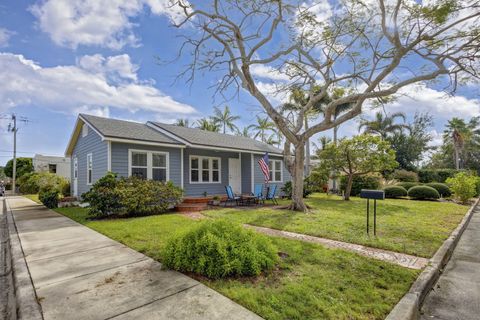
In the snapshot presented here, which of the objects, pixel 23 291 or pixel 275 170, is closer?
pixel 23 291

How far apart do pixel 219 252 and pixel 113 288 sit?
4.90ft

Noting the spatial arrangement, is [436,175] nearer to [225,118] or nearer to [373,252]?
[225,118]

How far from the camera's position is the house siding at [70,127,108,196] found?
456 inches

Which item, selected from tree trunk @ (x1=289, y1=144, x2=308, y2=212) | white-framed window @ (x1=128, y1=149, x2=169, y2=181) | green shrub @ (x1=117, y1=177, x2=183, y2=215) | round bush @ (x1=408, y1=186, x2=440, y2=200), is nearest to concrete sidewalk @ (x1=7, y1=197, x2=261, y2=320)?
green shrub @ (x1=117, y1=177, x2=183, y2=215)

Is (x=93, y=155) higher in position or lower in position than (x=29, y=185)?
higher

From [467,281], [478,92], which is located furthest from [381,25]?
[467,281]

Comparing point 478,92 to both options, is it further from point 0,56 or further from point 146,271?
point 0,56

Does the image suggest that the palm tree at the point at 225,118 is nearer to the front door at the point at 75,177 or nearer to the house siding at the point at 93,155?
the house siding at the point at 93,155

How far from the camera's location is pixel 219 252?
3.86 meters

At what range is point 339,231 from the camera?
685 centimetres

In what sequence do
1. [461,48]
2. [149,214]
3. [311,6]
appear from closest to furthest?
[461,48] → [311,6] → [149,214]

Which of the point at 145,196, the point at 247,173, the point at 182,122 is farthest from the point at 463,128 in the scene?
the point at 145,196

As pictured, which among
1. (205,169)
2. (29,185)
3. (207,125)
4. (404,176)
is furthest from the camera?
(207,125)

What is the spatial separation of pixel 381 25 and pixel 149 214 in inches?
434
